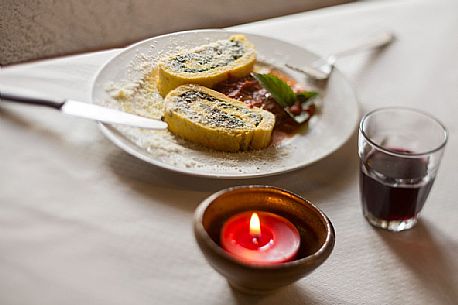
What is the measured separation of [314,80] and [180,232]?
12.0 inches

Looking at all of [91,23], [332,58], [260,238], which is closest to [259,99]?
[332,58]

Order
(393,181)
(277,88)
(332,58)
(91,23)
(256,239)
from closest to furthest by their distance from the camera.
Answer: (256,239) < (393,181) < (277,88) < (332,58) < (91,23)

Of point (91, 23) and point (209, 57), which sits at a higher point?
point (209, 57)

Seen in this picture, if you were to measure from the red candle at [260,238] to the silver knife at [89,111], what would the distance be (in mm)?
195

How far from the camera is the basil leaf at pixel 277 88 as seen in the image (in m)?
0.73

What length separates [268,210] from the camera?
532mm

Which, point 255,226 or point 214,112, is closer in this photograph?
point 255,226

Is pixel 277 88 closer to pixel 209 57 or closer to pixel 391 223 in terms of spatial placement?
pixel 209 57

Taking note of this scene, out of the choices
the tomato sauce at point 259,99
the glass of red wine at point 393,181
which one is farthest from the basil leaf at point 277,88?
the glass of red wine at point 393,181

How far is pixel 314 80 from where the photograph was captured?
804mm

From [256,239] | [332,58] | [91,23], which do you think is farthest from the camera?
[91,23]

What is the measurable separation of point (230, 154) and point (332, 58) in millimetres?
248

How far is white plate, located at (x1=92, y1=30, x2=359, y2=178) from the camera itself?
637 millimetres

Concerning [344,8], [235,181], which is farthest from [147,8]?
[235,181]
